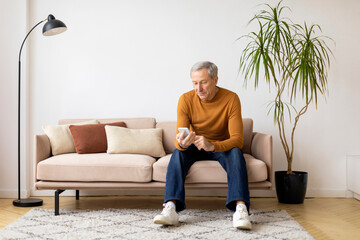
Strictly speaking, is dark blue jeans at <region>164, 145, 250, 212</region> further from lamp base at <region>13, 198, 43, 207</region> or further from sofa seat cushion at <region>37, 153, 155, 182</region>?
lamp base at <region>13, 198, 43, 207</region>

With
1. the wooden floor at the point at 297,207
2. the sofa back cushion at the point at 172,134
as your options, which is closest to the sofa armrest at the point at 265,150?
the sofa back cushion at the point at 172,134

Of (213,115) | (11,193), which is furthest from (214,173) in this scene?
(11,193)

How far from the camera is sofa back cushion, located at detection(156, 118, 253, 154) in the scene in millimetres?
3646

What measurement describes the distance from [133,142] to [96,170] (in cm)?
48

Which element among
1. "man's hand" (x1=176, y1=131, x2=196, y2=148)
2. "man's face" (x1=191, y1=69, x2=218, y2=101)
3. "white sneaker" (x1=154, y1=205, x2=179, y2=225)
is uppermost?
"man's face" (x1=191, y1=69, x2=218, y2=101)

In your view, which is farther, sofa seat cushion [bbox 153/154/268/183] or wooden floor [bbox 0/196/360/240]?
sofa seat cushion [bbox 153/154/268/183]

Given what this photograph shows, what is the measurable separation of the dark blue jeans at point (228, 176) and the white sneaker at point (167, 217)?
0.30 ft

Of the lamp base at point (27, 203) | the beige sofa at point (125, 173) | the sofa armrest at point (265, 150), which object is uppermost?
the sofa armrest at point (265, 150)

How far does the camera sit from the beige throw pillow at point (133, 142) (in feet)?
11.4

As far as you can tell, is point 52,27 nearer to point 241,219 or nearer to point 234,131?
point 234,131

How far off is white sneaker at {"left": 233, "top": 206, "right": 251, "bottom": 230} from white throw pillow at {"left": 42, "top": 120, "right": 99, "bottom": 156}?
162 cm

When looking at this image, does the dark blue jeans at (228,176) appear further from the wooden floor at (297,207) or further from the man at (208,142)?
the wooden floor at (297,207)

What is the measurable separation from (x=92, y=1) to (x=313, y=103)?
2455 mm

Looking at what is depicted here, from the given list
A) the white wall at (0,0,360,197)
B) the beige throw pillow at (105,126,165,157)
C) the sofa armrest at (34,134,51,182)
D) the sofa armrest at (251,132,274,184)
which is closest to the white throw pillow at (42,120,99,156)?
the sofa armrest at (34,134,51,182)
